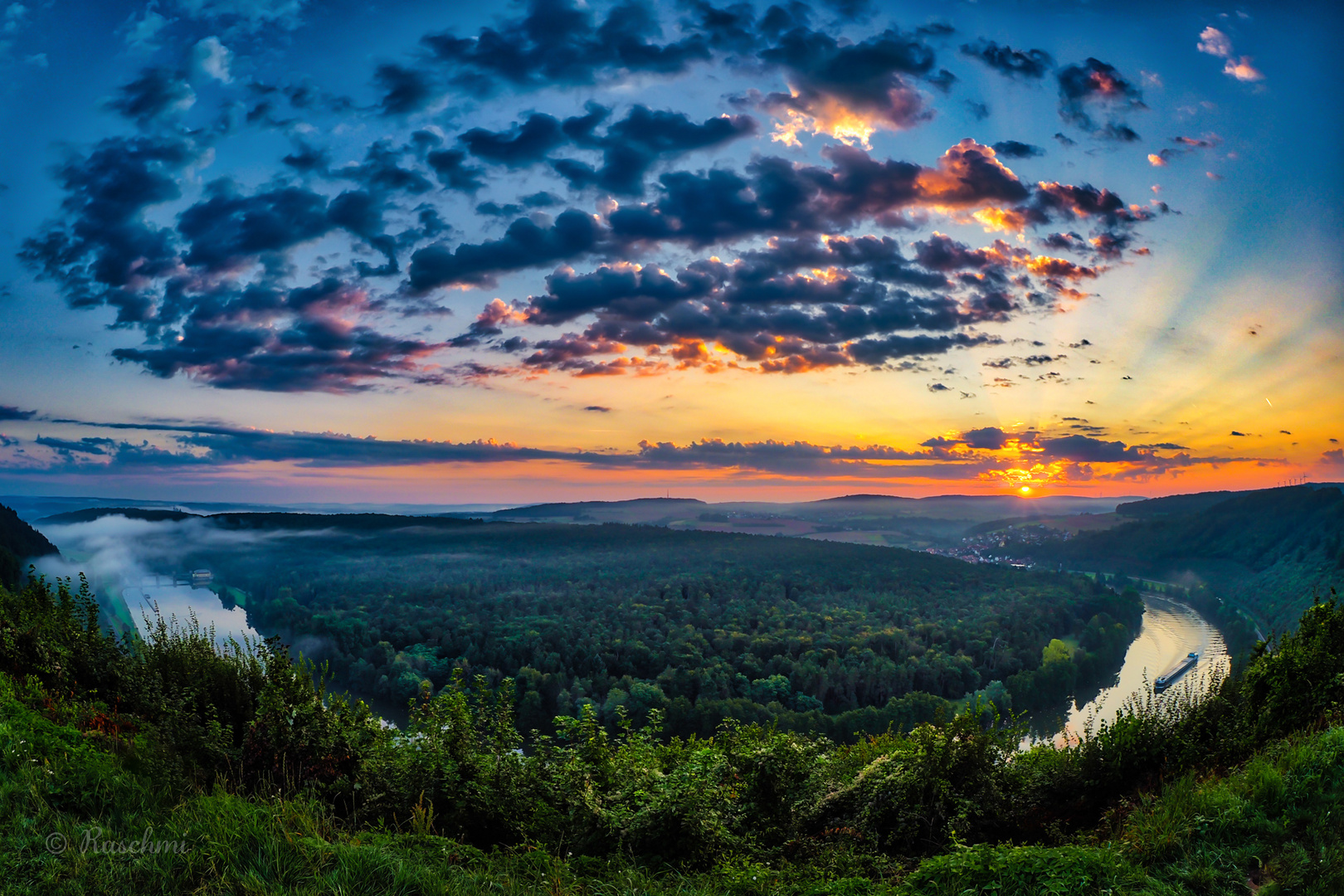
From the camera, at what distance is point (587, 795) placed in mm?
6328

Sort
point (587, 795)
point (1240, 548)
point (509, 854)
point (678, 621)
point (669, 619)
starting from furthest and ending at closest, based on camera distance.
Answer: point (1240, 548), point (669, 619), point (678, 621), point (587, 795), point (509, 854)

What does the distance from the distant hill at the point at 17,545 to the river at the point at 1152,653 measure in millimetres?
64397

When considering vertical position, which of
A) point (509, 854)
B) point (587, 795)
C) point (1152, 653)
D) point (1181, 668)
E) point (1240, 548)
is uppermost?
point (587, 795)


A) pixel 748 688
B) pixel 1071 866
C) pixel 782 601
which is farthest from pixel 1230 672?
pixel 782 601

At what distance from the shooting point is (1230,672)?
7977 millimetres

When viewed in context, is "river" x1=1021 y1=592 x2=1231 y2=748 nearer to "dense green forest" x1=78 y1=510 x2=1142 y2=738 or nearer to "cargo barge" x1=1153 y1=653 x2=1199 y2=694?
"cargo barge" x1=1153 y1=653 x2=1199 y2=694

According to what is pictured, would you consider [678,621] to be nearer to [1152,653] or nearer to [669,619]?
[669,619]

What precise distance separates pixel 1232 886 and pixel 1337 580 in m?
120

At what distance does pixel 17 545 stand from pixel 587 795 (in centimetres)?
5476

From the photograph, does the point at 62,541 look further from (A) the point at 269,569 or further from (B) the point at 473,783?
(B) the point at 473,783

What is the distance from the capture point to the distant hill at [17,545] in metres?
31.6

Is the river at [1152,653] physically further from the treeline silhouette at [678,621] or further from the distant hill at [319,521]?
the distant hill at [319,521]

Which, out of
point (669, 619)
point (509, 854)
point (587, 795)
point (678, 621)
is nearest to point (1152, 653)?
point (678, 621)

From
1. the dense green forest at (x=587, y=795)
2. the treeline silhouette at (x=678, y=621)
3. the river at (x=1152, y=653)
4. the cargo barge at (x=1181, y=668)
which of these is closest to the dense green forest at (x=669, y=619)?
the treeline silhouette at (x=678, y=621)
